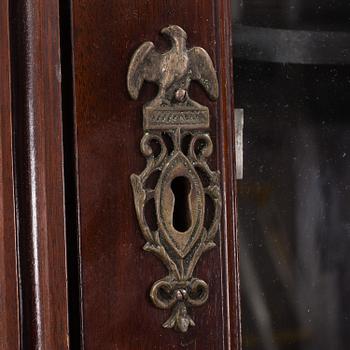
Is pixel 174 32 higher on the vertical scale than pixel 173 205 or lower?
higher

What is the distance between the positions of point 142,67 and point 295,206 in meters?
0.15

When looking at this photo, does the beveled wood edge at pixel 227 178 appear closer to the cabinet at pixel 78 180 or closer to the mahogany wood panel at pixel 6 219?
the cabinet at pixel 78 180

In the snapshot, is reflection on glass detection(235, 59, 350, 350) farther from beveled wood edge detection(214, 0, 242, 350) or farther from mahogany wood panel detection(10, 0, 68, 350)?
mahogany wood panel detection(10, 0, 68, 350)

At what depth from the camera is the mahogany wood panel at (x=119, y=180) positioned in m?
0.54

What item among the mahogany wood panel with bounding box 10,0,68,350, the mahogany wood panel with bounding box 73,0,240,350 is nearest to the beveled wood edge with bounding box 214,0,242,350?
the mahogany wood panel with bounding box 73,0,240,350

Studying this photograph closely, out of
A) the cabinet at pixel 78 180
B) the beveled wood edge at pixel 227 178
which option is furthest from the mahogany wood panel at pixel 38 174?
the beveled wood edge at pixel 227 178

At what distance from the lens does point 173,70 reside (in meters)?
0.57

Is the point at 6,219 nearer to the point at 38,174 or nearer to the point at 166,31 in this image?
the point at 38,174

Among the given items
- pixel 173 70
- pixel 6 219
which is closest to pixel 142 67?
pixel 173 70

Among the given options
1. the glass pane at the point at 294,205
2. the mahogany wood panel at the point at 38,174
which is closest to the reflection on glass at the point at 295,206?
the glass pane at the point at 294,205

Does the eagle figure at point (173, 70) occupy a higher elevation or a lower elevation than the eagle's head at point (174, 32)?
lower

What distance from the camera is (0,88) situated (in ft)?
1.72

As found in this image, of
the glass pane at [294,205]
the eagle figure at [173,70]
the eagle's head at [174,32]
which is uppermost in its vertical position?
the eagle's head at [174,32]

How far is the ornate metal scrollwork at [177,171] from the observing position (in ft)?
1.83
